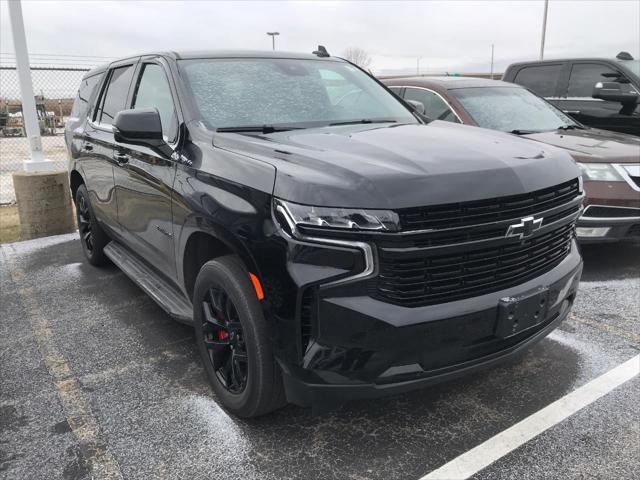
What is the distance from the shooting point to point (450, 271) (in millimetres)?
2135

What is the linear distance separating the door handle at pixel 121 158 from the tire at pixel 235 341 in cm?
135

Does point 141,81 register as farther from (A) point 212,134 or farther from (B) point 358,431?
(B) point 358,431

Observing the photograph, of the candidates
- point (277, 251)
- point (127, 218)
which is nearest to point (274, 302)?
point (277, 251)

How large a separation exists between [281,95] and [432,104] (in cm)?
294

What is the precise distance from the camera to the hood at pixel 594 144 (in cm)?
460

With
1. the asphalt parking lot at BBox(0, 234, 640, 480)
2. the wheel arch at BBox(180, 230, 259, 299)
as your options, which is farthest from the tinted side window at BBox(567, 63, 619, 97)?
the wheel arch at BBox(180, 230, 259, 299)

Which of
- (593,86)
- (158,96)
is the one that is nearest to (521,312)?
(158,96)

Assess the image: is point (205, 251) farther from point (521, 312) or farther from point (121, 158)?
point (521, 312)

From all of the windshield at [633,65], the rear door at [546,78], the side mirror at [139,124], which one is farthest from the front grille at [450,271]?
the rear door at [546,78]

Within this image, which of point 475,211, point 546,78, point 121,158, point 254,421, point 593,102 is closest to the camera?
point 475,211

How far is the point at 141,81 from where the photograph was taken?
147 inches

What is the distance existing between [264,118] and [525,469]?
2.17 metres

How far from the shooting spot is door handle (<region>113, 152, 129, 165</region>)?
3613 millimetres

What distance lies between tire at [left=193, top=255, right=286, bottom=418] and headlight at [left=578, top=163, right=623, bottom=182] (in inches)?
135
